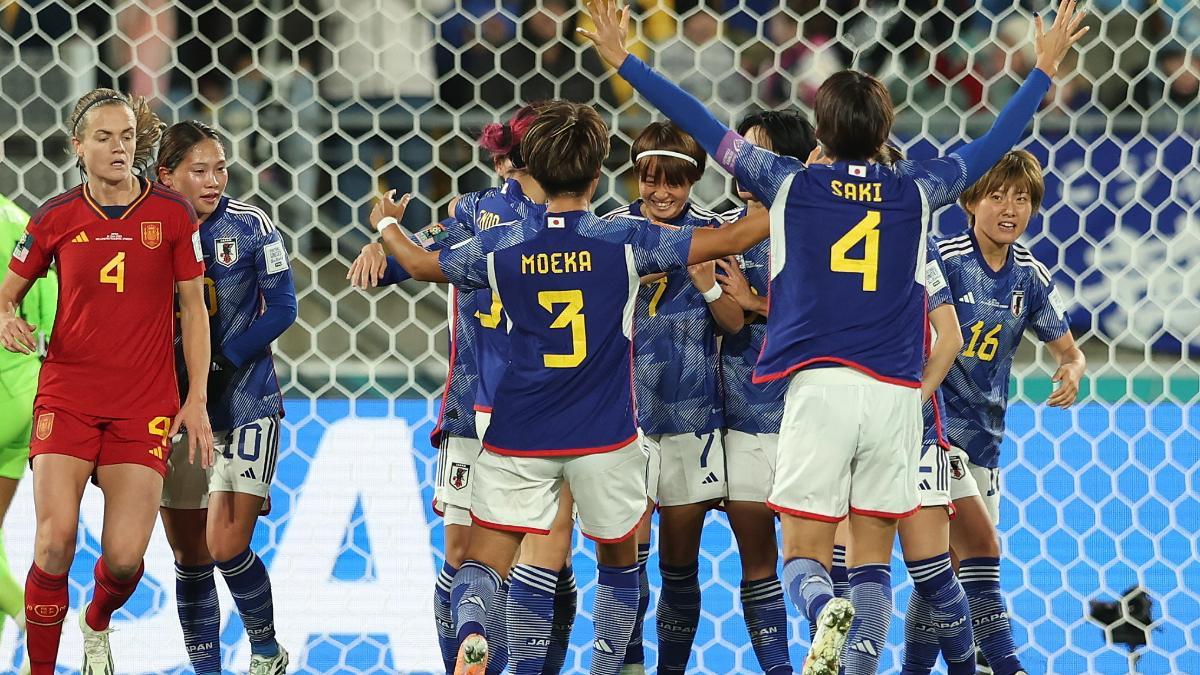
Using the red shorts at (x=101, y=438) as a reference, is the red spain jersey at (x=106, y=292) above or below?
above

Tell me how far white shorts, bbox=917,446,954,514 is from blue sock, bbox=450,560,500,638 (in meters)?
1.13

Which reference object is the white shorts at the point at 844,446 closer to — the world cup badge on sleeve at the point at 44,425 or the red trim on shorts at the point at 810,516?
the red trim on shorts at the point at 810,516

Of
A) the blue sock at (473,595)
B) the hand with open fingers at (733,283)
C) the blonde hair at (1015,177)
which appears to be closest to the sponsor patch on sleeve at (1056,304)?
the blonde hair at (1015,177)

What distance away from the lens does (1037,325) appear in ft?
13.9

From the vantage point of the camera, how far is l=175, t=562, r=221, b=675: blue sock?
4219mm

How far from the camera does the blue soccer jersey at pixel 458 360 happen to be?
403 centimetres

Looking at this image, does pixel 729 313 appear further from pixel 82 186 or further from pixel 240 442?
pixel 82 186

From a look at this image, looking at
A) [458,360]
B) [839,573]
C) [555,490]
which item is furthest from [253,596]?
[839,573]

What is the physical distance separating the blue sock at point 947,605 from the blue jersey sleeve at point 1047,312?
30.2 inches

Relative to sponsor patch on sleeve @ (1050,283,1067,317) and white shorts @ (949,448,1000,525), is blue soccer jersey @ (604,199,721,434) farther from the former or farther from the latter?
sponsor patch on sleeve @ (1050,283,1067,317)

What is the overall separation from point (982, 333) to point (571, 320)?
52.4 inches

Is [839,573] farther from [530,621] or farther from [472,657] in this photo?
[472,657]

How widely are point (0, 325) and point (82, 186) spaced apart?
0.42 m

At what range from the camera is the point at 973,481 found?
414cm
